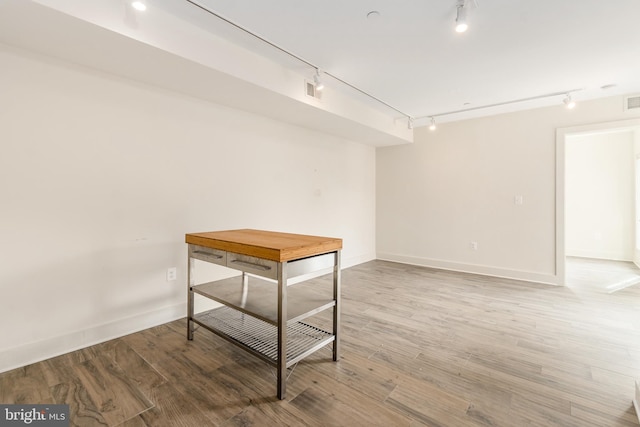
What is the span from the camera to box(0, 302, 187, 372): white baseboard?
1.92m

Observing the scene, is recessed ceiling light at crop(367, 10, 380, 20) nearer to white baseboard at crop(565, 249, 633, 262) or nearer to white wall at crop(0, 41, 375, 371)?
white wall at crop(0, 41, 375, 371)

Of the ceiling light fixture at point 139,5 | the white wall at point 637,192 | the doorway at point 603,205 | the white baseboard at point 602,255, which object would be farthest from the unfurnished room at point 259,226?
the white baseboard at point 602,255

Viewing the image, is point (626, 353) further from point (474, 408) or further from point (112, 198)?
point (112, 198)

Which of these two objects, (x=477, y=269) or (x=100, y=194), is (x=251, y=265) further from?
(x=477, y=269)

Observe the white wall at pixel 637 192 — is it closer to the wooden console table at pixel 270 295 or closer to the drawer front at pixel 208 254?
the wooden console table at pixel 270 295

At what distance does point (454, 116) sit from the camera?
4426 mm

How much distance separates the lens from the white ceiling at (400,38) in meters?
1.86

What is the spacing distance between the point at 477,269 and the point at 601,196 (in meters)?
3.40

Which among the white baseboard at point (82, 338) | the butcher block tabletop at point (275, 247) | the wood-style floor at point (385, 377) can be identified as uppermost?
the butcher block tabletop at point (275, 247)

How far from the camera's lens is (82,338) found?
219cm

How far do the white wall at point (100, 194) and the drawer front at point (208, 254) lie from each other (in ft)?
2.03

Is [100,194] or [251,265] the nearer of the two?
[251,265]

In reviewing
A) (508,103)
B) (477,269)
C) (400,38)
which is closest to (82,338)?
(400,38)

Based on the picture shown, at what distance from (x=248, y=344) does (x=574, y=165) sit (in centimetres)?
722
